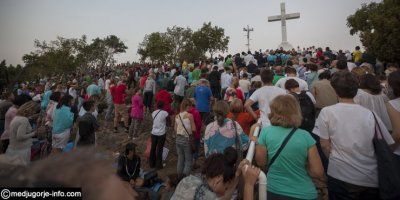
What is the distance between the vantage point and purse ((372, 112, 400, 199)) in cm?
306

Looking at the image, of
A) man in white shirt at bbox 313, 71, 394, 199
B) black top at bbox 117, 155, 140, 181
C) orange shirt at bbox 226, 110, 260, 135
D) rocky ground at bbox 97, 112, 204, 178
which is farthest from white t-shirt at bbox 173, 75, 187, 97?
man in white shirt at bbox 313, 71, 394, 199

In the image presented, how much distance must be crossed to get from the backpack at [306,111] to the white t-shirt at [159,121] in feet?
12.6

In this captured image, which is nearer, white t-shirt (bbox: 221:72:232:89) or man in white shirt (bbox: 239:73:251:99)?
man in white shirt (bbox: 239:73:251:99)

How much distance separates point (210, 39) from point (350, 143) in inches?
1368

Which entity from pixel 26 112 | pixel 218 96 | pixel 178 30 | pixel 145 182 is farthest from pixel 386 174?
pixel 178 30

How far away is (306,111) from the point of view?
5.66m

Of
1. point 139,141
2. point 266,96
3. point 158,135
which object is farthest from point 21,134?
point 139,141

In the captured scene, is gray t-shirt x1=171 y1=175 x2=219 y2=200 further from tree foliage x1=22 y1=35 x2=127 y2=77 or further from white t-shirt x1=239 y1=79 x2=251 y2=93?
tree foliage x1=22 y1=35 x2=127 y2=77

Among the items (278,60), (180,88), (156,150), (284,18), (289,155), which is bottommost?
(156,150)

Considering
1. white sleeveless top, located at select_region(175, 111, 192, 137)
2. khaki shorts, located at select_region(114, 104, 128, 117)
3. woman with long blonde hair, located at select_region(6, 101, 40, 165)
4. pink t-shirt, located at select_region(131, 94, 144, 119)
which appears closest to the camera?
woman with long blonde hair, located at select_region(6, 101, 40, 165)

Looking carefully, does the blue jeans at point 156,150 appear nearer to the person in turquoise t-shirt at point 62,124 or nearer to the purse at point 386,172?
the person in turquoise t-shirt at point 62,124

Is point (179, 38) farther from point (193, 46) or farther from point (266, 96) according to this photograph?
point (266, 96)

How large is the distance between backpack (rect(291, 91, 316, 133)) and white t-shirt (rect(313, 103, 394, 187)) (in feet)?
7.50

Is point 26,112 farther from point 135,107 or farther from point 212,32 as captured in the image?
point 212,32
